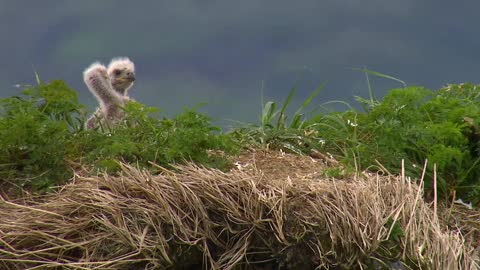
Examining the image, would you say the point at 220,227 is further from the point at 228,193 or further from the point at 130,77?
the point at 130,77

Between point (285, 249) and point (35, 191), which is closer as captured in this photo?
point (285, 249)

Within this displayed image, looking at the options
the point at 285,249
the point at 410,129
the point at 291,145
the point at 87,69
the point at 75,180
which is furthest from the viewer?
the point at 87,69

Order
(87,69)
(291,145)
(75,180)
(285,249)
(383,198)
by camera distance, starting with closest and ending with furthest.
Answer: (285,249), (383,198), (75,180), (291,145), (87,69)

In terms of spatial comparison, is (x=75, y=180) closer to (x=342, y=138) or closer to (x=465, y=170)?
(x=342, y=138)

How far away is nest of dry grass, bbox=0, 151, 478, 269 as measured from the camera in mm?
6137

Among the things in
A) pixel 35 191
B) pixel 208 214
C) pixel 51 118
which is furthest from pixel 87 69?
pixel 208 214

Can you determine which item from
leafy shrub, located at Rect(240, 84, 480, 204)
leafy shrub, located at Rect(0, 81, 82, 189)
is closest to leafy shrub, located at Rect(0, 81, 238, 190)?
leafy shrub, located at Rect(0, 81, 82, 189)

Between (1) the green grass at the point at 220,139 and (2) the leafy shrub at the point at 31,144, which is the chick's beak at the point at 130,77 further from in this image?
(2) the leafy shrub at the point at 31,144

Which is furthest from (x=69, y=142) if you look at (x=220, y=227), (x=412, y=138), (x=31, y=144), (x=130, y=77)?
(x=130, y=77)

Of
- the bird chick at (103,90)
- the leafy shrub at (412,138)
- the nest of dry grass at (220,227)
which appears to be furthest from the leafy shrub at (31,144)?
the bird chick at (103,90)

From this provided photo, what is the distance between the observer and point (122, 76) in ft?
40.2

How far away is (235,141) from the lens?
320 inches

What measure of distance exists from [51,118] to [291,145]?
1.98 metres

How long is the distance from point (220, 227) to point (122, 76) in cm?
626
